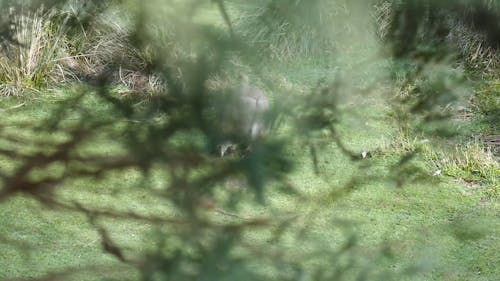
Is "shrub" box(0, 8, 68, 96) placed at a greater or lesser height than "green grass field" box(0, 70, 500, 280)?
greater

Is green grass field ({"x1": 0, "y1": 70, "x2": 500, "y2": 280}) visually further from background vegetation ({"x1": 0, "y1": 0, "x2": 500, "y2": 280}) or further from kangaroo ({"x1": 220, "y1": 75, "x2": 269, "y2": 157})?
kangaroo ({"x1": 220, "y1": 75, "x2": 269, "y2": 157})

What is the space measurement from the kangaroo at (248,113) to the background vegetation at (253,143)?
7 centimetres

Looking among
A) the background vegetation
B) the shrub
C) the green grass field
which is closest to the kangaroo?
the background vegetation

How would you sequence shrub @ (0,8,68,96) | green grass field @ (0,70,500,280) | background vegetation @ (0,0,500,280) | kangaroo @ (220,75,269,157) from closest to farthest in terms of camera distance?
green grass field @ (0,70,500,280), background vegetation @ (0,0,500,280), kangaroo @ (220,75,269,157), shrub @ (0,8,68,96)

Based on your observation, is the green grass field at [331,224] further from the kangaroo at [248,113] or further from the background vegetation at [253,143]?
the kangaroo at [248,113]

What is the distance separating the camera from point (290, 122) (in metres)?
6.14

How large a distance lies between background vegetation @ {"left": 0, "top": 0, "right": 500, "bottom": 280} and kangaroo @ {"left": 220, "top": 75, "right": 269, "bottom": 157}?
0.23 ft

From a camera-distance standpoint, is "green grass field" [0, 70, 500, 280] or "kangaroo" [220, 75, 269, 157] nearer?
"green grass field" [0, 70, 500, 280]

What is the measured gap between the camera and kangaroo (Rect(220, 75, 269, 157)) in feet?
19.0

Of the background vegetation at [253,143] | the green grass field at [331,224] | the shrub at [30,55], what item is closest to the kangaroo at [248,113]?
the background vegetation at [253,143]

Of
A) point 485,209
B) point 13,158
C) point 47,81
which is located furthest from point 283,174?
point 47,81

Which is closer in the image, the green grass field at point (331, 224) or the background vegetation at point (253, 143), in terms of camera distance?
the green grass field at point (331, 224)

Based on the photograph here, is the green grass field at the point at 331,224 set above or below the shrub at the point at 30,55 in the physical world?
below

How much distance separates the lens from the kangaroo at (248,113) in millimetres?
5781
